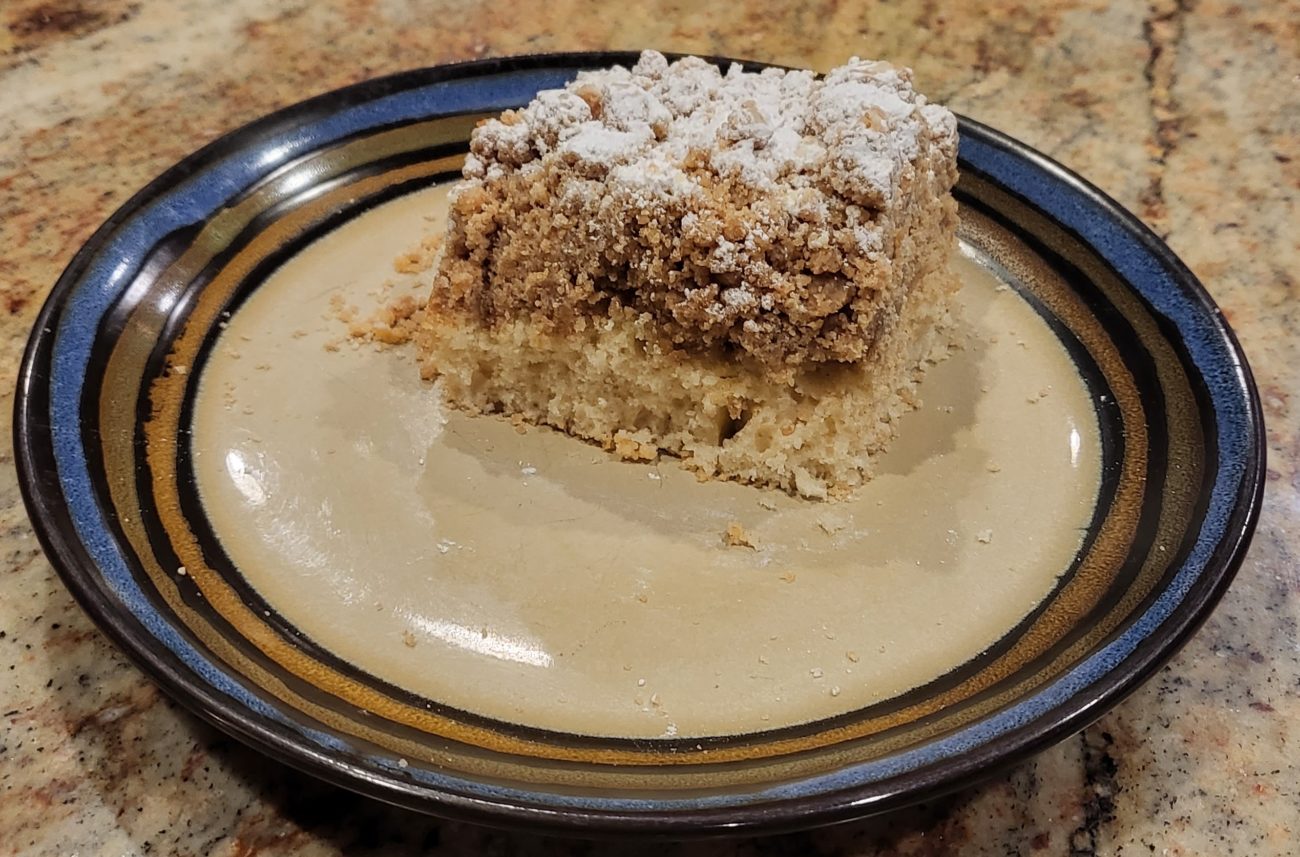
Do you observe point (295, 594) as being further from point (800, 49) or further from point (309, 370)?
point (800, 49)

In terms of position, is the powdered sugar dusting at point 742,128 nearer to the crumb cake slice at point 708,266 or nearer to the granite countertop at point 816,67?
the crumb cake slice at point 708,266

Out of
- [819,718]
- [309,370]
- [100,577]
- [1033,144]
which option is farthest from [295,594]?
[1033,144]

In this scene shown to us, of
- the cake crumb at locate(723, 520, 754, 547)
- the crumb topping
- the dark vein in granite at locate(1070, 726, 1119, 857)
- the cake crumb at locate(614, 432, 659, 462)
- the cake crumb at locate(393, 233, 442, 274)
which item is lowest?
the dark vein in granite at locate(1070, 726, 1119, 857)

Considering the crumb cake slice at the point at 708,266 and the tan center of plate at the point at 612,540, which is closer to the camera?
the tan center of plate at the point at 612,540

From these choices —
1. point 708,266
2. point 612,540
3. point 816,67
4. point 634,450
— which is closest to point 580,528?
point 612,540

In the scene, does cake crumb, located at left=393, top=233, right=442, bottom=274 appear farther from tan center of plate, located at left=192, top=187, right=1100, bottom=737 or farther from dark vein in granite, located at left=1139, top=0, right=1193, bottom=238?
dark vein in granite, located at left=1139, top=0, right=1193, bottom=238

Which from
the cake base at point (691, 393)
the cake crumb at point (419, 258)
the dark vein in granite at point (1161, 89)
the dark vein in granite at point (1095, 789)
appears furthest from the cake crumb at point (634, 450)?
the dark vein in granite at point (1161, 89)

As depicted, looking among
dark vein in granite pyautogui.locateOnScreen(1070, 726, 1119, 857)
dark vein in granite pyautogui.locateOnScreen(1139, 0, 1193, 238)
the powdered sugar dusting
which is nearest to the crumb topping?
the powdered sugar dusting
